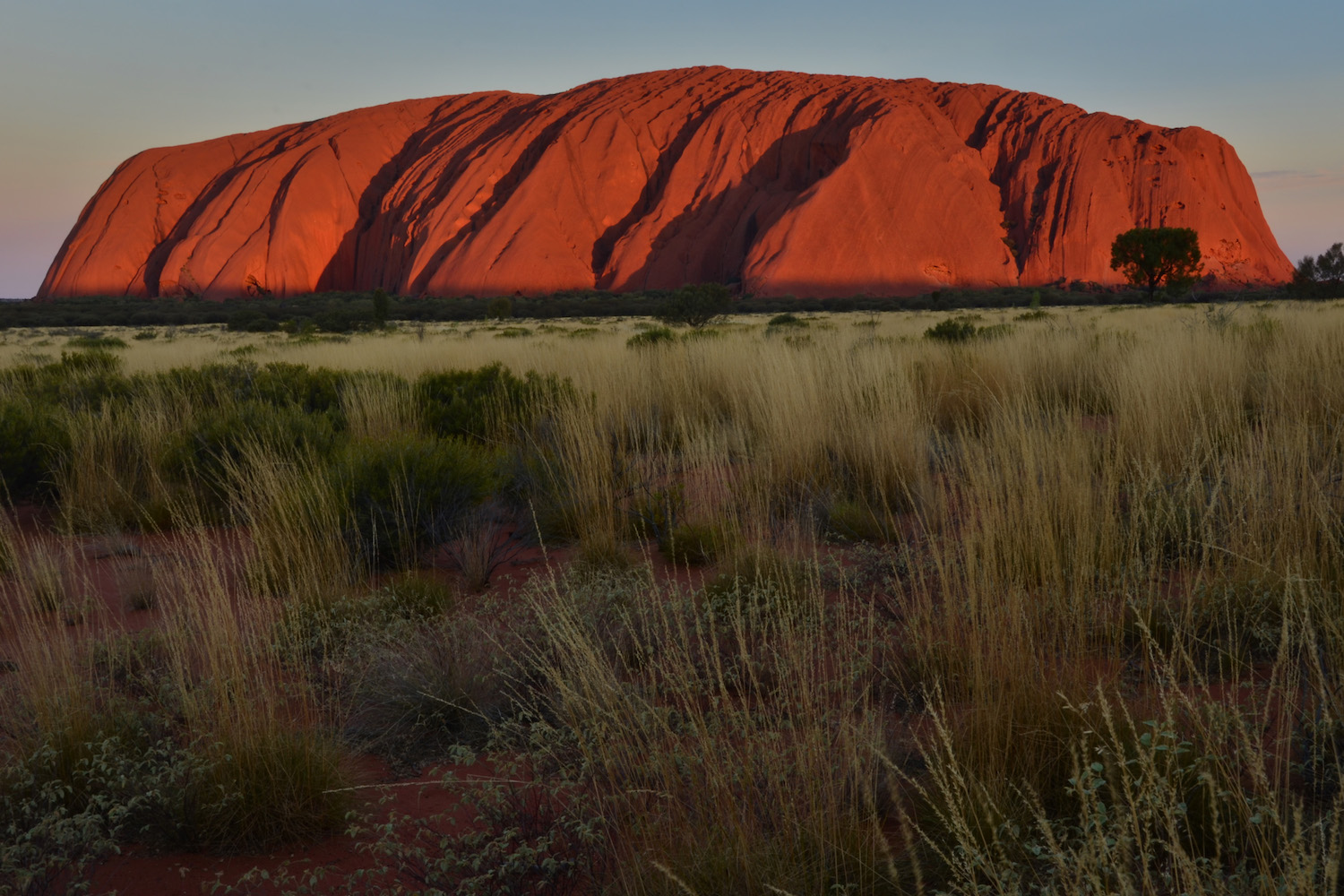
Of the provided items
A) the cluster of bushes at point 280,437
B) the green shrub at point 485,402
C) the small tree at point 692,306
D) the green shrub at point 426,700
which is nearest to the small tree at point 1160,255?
the small tree at point 692,306

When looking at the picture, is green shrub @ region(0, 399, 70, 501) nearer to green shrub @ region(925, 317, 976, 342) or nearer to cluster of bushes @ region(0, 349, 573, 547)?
cluster of bushes @ region(0, 349, 573, 547)

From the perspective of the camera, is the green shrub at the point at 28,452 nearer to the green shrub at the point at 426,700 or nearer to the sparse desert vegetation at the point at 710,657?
the sparse desert vegetation at the point at 710,657

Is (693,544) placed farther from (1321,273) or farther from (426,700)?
(1321,273)

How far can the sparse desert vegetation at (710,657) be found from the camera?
189 centimetres

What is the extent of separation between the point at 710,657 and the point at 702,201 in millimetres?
70266

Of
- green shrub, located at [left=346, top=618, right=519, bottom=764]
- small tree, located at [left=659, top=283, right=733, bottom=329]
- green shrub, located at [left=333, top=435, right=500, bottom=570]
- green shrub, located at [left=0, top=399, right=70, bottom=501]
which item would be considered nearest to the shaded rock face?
small tree, located at [left=659, top=283, right=733, bottom=329]

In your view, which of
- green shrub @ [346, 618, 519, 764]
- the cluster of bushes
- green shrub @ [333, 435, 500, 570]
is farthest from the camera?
the cluster of bushes

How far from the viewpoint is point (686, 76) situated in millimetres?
82812

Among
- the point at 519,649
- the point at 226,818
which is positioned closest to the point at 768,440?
the point at 519,649

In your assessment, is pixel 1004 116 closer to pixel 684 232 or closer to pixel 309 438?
pixel 684 232

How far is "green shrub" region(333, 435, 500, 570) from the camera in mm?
4840

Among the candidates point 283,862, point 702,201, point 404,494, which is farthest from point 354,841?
point 702,201

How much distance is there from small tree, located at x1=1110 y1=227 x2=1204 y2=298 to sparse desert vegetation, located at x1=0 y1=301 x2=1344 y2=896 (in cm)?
3382

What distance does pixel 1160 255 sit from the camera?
3581 cm
